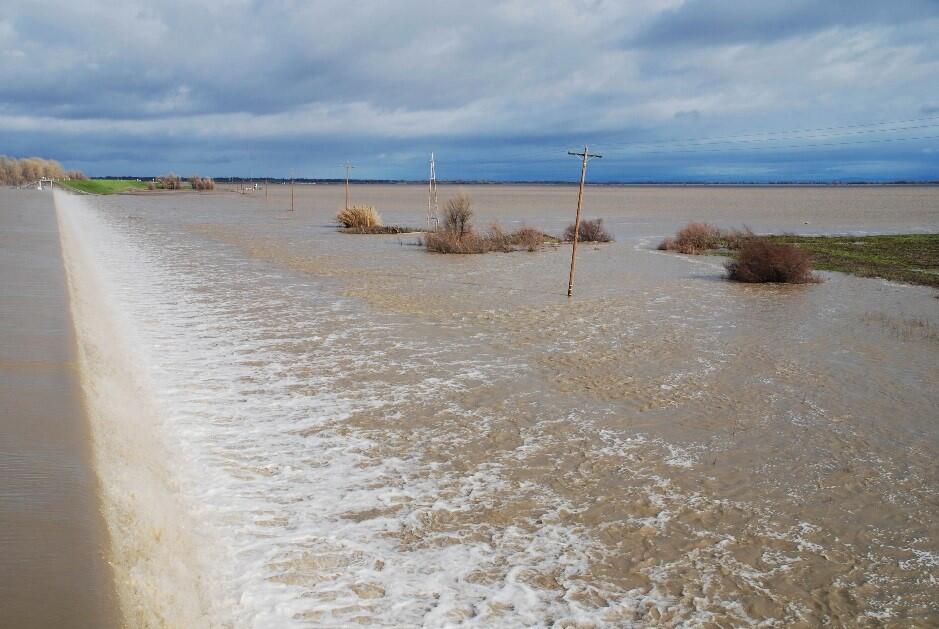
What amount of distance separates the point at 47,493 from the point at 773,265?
17.0 metres

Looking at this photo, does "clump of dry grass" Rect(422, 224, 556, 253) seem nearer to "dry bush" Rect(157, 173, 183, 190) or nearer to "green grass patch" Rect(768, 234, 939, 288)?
"green grass patch" Rect(768, 234, 939, 288)

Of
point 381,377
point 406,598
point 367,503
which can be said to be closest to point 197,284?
point 381,377

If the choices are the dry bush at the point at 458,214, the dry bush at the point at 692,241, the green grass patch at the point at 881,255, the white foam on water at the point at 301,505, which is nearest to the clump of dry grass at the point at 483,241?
the dry bush at the point at 458,214

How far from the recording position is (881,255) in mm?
24125

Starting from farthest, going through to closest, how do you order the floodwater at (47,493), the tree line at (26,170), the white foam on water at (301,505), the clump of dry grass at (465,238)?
the tree line at (26,170), the clump of dry grass at (465,238), the white foam on water at (301,505), the floodwater at (47,493)

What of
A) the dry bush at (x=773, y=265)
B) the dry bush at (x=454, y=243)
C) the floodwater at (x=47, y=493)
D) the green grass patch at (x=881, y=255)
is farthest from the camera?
the dry bush at (x=454, y=243)

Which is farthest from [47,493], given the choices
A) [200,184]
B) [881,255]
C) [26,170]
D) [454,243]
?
[26,170]

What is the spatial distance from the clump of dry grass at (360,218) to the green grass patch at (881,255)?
1737 cm

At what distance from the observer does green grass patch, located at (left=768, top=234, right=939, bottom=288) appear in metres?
19.6

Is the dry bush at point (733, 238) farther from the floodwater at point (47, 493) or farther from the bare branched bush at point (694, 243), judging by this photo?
the floodwater at point (47, 493)

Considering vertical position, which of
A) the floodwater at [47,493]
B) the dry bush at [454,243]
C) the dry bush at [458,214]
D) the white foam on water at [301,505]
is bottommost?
the white foam on water at [301,505]

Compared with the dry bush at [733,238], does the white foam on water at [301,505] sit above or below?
below

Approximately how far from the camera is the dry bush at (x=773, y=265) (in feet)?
60.2

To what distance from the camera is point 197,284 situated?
16719 millimetres
